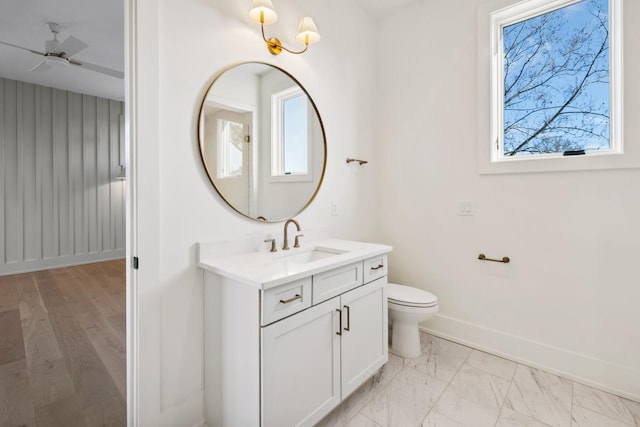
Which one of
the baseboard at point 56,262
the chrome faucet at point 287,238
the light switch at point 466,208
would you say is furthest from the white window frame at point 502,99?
the baseboard at point 56,262

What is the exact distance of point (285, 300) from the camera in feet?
4.28

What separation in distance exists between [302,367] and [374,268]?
738 millimetres

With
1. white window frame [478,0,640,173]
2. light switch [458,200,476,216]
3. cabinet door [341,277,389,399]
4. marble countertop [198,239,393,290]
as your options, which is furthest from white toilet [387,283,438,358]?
white window frame [478,0,640,173]

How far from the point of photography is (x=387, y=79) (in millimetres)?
2734

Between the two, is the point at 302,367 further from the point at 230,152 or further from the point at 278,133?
the point at 278,133

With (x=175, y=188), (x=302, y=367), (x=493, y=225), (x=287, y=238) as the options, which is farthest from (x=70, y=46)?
(x=493, y=225)

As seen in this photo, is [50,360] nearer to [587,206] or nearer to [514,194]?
[514,194]

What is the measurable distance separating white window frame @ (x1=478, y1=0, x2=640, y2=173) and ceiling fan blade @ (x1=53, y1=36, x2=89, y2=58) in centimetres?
352

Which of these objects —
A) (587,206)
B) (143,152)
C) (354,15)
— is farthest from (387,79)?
(143,152)

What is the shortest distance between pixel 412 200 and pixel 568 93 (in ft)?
4.14

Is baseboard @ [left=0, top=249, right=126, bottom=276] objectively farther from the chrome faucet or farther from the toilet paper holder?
the toilet paper holder

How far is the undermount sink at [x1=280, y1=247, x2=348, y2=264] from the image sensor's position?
1864 mm

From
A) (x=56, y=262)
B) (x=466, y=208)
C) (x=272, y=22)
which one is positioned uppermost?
(x=272, y=22)

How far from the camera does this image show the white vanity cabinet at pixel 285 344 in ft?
4.07
